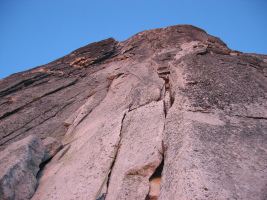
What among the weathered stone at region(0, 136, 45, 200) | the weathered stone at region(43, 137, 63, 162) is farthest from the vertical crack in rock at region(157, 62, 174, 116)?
the weathered stone at region(0, 136, 45, 200)

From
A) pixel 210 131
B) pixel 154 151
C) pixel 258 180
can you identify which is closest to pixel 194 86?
pixel 210 131

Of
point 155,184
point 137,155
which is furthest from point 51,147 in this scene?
point 155,184

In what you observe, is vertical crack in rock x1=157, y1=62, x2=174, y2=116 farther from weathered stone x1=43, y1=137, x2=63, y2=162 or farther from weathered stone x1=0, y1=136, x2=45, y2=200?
weathered stone x1=0, y1=136, x2=45, y2=200

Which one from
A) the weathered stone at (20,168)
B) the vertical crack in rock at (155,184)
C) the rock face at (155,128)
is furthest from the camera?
the weathered stone at (20,168)

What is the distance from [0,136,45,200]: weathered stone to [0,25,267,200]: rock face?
1.27ft

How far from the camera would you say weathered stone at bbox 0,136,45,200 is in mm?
6125

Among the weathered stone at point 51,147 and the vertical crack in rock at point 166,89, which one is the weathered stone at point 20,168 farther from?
the vertical crack in rock at point 166,89

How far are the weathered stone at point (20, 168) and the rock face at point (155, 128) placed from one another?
39 cm

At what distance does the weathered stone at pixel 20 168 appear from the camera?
612cm

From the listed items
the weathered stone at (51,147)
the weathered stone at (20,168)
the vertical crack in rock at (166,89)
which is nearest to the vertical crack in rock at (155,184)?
the vertical crack in rock at (166,89)

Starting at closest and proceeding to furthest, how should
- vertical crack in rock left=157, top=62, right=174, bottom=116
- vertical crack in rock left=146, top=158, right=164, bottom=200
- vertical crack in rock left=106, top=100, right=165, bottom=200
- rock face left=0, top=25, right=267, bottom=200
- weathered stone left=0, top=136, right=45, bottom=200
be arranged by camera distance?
rock face left=0, top=25, right=267, bottom=200
vertical crack in rock left=146, top=158, right=164, bottom=200
vertical crack in rock left=106, top=100, right=165, bottom=200
weathered stone left=0, top=136, right=45, bottom=200
vertical crack in rock left=157, top=62, right=174, bottom=116

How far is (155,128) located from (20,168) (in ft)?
13.8

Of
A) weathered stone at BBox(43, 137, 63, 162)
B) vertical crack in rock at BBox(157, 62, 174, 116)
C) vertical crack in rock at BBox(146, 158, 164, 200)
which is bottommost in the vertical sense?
vertical crack in rock at BBox(146, 158, 164, 200)

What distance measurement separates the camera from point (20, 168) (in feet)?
22.0
